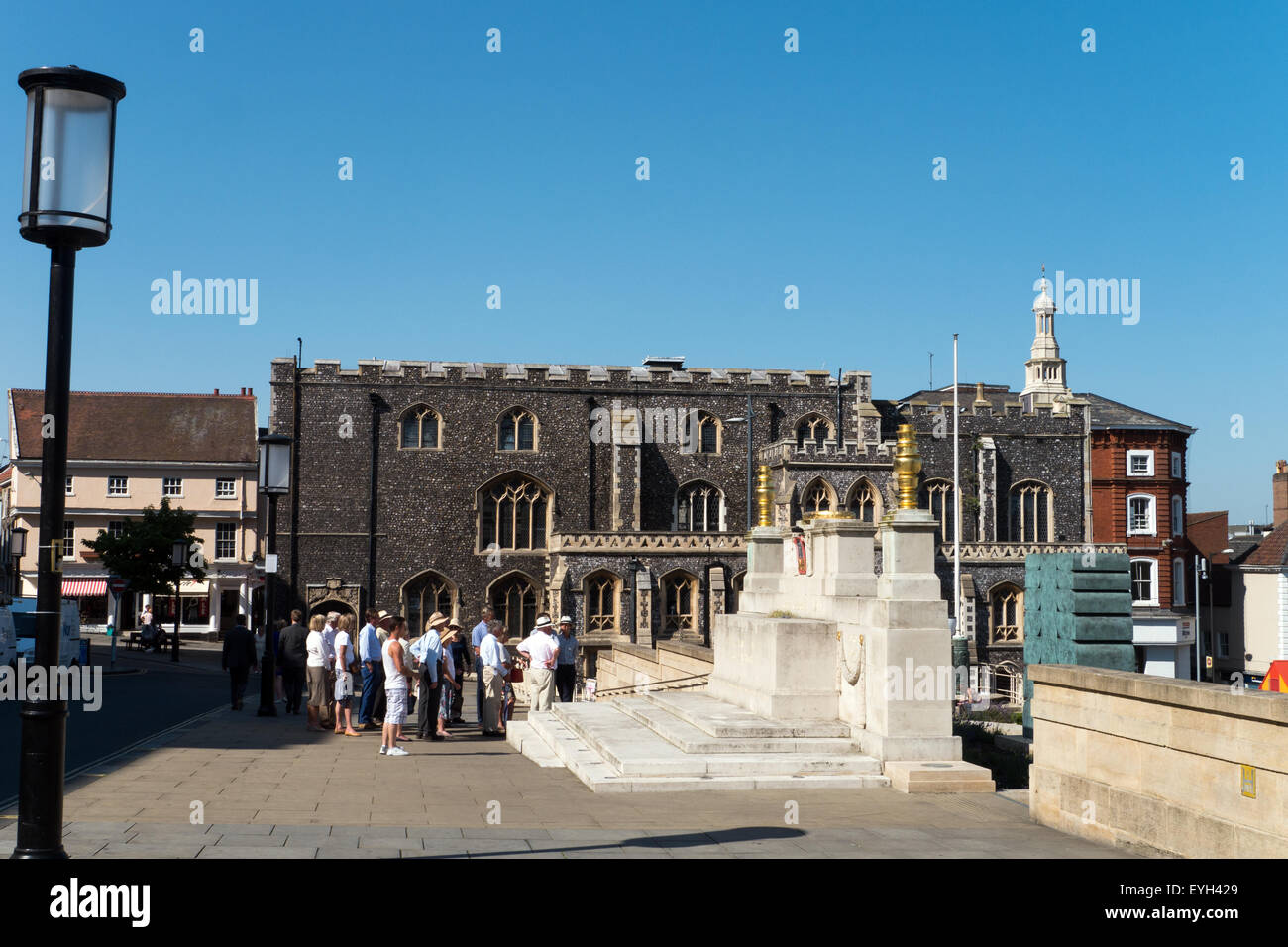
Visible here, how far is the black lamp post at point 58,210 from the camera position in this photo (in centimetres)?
630

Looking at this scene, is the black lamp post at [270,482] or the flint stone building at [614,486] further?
the flint stone building at [614,486]

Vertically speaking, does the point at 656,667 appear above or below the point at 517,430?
below

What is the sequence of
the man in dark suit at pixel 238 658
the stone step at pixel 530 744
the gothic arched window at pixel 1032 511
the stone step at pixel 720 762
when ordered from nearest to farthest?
the stone step at pixel 720 762 < the stone step at pixel 530 744 < the man in dark suit at pixel 238 658 < the gothic arched window at pixel 1032 511

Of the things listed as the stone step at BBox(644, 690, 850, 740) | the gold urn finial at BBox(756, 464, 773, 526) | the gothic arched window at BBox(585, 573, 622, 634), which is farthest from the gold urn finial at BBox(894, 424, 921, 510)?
the gothic arched window at BBox(585, 573, 622, 634)

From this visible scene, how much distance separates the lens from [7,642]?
26.2 metres

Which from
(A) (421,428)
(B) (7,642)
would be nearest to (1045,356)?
(A) (421,428)

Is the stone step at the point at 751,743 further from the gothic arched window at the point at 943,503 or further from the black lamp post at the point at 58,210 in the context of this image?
the gothic arched window at the point at 943,503

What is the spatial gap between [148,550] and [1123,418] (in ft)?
128

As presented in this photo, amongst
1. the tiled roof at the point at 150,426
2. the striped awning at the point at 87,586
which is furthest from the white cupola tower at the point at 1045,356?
the striped awning at the point at 87,586

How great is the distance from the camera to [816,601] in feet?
52.1

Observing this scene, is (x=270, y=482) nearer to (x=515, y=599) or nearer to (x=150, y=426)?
(x=515, y=599)

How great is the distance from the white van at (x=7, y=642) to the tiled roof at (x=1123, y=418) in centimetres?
4098
